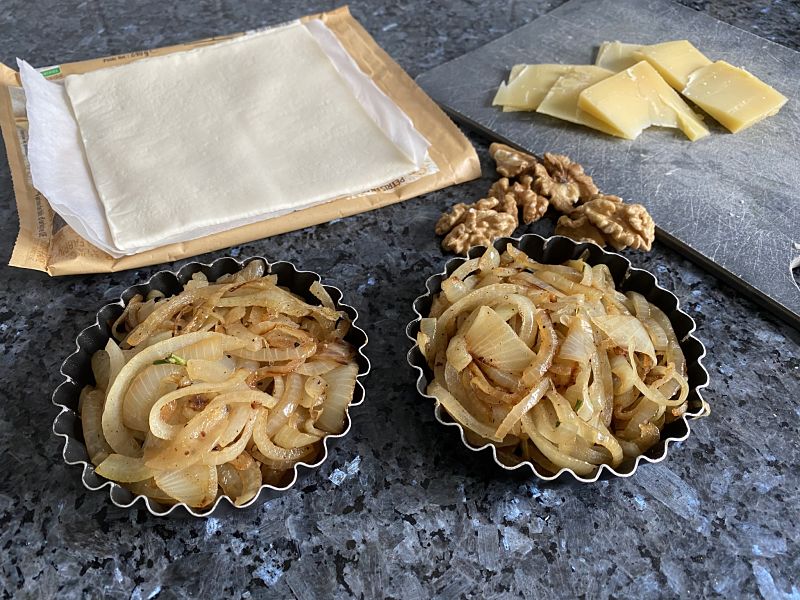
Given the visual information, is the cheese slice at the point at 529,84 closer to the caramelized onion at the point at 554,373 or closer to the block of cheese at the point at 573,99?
the block of cheese at the point at 573,99

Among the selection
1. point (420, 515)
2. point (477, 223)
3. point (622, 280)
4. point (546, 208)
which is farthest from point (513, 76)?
point (420, 515)

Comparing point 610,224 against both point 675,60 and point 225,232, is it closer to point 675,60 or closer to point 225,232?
point 675,60

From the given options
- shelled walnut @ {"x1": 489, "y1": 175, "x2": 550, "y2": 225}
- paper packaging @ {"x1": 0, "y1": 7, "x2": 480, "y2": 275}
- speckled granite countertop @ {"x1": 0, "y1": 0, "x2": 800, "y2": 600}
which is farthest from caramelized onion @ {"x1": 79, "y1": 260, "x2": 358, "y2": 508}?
shelled walnut @ {"x1": 489, "y1": 175, "x2": 550, "y2": 225}

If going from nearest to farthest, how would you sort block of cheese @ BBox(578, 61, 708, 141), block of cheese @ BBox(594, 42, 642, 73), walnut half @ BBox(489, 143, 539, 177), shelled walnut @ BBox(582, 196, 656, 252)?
1. shelled walnut @ BBox(582, 196, 656, 252)
2. walnut half @ BBox(489, 143, 539, 177)
3. block of cheese @ BBox(578, 61, 708, 141)
4. block of cheese @ BBox(594, 42, 642, 73)

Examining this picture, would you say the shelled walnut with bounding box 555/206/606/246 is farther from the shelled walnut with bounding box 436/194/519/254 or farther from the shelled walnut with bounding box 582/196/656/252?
the shelled walnut with bounding box 436/194/519/254

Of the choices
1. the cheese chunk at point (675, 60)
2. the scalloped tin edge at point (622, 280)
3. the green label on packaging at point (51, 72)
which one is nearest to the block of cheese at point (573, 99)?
the cheese chunk at point (675, 60)

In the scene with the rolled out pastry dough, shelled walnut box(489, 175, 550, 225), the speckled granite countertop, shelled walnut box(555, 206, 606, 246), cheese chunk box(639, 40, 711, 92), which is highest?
cheese chunk box(639, 40, 711, 92)
